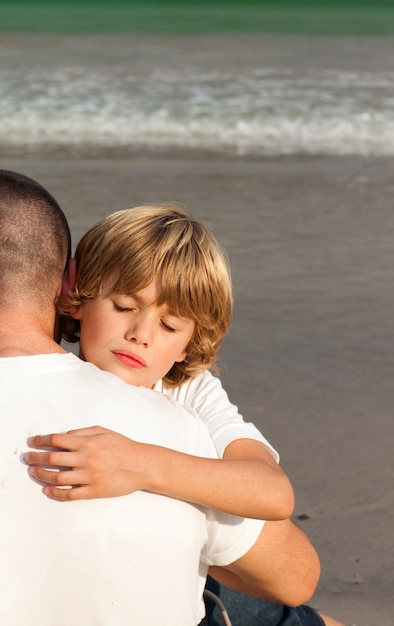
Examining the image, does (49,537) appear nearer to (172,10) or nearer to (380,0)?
(172,10)

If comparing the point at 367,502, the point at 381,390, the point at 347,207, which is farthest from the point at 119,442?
the point at 347,207

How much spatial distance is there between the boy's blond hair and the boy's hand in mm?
428

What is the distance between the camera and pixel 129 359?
2002 millimetres

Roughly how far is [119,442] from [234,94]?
12453mm

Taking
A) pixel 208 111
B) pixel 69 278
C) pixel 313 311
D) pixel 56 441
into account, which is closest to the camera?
pixel 56 441

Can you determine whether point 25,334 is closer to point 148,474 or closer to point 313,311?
point 148,474

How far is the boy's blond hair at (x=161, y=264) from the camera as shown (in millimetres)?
1938

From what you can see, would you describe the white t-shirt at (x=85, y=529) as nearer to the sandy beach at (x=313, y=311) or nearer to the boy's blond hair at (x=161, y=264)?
the boy's blond hair at (x=161, y=264)

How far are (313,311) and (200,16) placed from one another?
31.4 m

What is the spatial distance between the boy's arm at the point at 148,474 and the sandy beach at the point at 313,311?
4.24 ft

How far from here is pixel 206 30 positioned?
27688 millimetres

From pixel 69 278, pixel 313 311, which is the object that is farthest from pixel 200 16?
pixel 69 278

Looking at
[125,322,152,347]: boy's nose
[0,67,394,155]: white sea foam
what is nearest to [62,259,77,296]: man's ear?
[125,322,152,347]: boy's nose

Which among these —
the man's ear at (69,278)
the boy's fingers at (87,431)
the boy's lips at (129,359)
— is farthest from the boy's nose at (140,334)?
→ the boy's fingers at (87,431)
